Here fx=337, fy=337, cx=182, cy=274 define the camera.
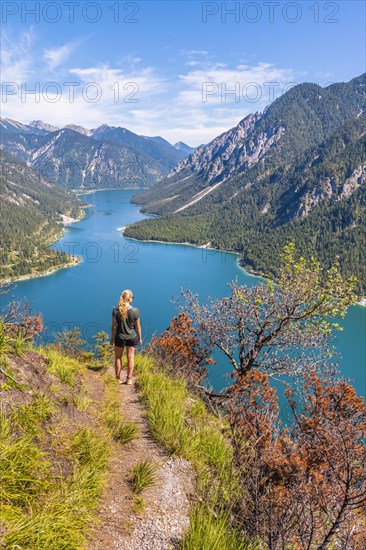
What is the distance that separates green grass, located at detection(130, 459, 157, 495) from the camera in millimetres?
5129

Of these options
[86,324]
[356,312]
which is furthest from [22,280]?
[356,312]

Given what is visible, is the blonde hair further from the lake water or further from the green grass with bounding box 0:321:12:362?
the lake water

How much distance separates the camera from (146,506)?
4875 millimetres

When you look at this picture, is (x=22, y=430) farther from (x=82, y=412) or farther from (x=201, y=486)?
(x=201, y=486)

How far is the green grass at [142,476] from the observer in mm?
5129

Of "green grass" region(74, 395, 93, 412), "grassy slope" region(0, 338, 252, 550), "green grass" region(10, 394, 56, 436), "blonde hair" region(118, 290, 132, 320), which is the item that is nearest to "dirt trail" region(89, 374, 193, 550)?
"grassy slope" region(0, 338, 252, 550)

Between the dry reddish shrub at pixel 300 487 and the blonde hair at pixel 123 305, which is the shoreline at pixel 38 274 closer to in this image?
the blonde hair at pixel 123 305

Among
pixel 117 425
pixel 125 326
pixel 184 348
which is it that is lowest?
pixel 184 348

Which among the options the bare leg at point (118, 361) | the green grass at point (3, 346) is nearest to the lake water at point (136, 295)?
the bare leg at point (118, 361)

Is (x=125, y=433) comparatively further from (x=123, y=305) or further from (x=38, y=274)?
(x=38, y=274)

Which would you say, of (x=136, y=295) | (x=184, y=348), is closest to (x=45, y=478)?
(x=184, y=348)

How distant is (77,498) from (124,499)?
84cm

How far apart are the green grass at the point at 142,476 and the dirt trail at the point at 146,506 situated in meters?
0.09

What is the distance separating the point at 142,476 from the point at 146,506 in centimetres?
45
